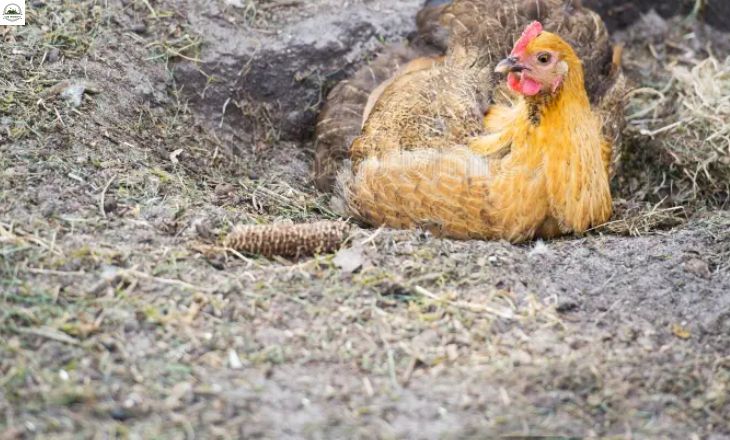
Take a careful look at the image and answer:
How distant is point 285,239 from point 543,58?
1.53 metres

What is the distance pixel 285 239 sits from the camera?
13.9ft

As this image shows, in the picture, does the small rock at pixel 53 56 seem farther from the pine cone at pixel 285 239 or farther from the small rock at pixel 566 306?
the small rock at pixel 566 306

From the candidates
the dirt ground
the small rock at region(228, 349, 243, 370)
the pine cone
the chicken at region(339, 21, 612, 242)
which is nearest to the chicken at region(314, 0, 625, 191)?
the chicken at region(339, 21, 612, 242)

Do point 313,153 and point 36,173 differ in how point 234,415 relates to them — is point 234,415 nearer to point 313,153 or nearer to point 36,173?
point 36,173

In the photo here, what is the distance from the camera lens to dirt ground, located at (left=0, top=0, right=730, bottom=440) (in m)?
3.29

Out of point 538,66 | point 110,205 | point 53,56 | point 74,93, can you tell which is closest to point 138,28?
point 53,56

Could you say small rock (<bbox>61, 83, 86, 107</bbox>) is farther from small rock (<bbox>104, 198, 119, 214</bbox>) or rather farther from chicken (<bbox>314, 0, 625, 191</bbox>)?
chicken (<bbox>314, 0, 625, 191</bbox>)

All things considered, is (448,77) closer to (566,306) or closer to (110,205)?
(566,306)

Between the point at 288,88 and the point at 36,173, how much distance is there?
76.1 inches

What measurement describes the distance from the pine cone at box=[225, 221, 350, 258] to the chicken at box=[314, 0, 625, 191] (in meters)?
0.84

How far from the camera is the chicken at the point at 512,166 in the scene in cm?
452

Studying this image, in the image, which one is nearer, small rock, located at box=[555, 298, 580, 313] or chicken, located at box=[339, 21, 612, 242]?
small rock, located at box=[555, 298, 580, 313]

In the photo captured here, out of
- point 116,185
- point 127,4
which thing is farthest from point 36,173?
point 127,4

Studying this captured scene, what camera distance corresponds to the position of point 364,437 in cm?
317
